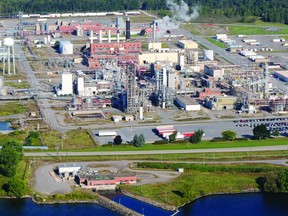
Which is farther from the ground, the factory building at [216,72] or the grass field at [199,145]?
the factory building at [216,72]

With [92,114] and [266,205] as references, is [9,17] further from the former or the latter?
[266,205]

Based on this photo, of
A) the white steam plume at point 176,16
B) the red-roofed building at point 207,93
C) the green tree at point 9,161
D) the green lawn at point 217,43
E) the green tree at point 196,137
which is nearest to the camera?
the green tree at point 9,161

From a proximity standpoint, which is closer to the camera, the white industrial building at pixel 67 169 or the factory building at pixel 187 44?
the white industrial building at pixel 67 169

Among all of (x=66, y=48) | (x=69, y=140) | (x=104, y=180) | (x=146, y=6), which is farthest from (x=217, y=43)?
(x=104, y=180)

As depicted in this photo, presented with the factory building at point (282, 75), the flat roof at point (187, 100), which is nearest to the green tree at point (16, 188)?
the flat roof at point (187, 100)

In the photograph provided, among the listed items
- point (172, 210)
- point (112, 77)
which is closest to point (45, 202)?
point (172, 210)

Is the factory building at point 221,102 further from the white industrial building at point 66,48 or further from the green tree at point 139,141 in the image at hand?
the white industrial building at point 66,48

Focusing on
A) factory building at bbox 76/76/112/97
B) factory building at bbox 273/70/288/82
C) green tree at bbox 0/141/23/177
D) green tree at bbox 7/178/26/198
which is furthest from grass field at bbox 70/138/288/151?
factory building at bbox 273/70/288/82
